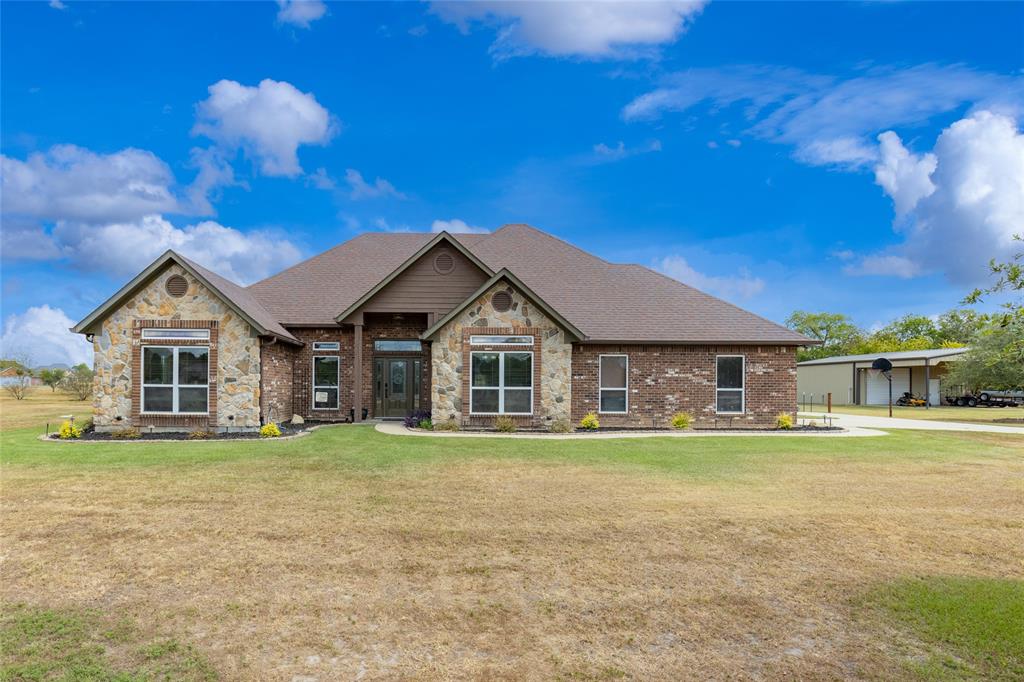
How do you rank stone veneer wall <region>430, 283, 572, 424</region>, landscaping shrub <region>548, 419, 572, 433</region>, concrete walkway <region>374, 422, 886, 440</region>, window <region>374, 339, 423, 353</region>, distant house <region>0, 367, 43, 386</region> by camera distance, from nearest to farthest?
concrete walkway <region>374, 422, 886, 440</region> < landscaping shrub <region>548, 419, 572, 433</region> < stone veneer wall <region>430, 283, 572, 424</region> < window <region>374, 339, 423, 353</region> < distant house <region>0, 367, 43, 386</region>

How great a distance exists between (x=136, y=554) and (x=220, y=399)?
1179cm

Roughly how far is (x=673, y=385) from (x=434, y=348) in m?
7.91

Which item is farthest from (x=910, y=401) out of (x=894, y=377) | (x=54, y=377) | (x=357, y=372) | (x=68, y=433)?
(x=54, y=377)

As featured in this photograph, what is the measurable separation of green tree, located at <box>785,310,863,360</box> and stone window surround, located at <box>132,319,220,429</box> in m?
71.9

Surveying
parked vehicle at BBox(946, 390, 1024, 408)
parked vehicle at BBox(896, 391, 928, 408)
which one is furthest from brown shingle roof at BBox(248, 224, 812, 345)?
parked vehicle at BBox(946, 390, 1024, 408)

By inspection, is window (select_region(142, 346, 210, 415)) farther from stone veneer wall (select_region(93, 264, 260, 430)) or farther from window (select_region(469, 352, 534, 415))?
window (select_region(469, 352, 534, 415))

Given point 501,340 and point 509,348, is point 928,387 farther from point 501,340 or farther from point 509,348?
point 501,340

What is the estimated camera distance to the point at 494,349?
19219 mm

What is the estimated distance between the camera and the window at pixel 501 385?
63.2ft

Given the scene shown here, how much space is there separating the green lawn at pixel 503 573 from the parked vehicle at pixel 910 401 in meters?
35.1

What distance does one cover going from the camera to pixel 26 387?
148 feet

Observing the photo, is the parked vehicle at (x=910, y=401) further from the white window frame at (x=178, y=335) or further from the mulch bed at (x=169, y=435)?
the white window frame at (x=178, y=335)

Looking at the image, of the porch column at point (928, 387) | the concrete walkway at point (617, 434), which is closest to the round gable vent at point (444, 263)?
the concrete walkway at point (617, 434)

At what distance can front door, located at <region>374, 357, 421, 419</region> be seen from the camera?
22.1 m
